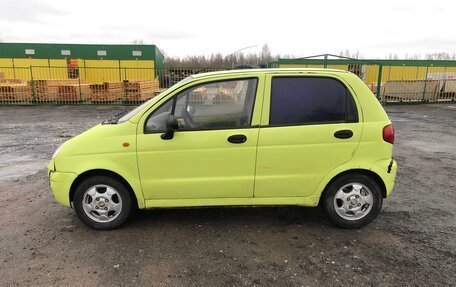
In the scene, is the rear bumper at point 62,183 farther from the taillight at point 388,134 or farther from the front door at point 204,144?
the taillight at point 388,134

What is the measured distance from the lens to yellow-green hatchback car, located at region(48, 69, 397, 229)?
3953 millimetres

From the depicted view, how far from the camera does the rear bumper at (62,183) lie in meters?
4.03

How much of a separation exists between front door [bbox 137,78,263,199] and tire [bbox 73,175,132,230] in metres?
0.29

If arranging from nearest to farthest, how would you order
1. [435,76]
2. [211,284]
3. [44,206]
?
1. [211,284]
2. [44,206]
3. [435,76]

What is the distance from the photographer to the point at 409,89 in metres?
21.4

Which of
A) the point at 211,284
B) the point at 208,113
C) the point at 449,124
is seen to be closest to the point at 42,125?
the point at 208,113

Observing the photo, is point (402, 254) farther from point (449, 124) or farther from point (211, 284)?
point (449, 124)

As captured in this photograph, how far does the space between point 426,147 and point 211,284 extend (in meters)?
7.66

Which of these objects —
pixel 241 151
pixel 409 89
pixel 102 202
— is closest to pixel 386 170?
pixel 241 151

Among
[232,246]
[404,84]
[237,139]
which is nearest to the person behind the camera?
[232,246]

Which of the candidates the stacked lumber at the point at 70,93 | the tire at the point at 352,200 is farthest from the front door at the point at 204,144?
the stacked lumber at the point at 70,93

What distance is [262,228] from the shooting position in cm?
424

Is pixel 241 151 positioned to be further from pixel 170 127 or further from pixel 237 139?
pixel 170 127

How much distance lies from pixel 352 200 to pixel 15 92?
65.9 feet
